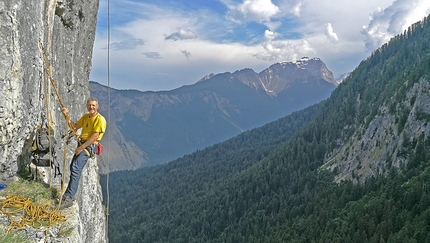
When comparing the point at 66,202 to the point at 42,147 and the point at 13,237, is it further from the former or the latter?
the point at 13,237

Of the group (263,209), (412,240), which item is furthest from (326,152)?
(412,240)

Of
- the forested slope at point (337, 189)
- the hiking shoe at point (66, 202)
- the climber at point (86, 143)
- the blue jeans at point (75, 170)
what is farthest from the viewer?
the forested slope at point (337, 189)

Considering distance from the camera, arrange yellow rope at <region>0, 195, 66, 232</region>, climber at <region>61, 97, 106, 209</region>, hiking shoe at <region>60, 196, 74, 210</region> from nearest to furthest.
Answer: yellow rope at <region>0, 195, 66, 232</region> < hiking shoe at <region>60, 196, 74, 210</region> < climber at <region>61, 97, 106, 209</region>

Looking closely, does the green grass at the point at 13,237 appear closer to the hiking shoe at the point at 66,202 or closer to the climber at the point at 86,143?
the hiking shoe at the point at 66,202

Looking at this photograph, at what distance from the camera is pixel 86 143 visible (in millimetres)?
13180

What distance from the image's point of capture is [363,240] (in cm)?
7112

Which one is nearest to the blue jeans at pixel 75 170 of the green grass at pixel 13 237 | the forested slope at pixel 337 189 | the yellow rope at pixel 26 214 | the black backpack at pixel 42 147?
the black backpack at pixel 42 147

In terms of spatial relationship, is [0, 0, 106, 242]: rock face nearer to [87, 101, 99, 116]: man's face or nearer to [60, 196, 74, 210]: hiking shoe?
[60, 196, 74, 210]: hiking shoe

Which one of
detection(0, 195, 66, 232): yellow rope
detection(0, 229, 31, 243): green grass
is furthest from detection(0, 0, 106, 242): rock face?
detection(0, 229, 31, 243): green grass

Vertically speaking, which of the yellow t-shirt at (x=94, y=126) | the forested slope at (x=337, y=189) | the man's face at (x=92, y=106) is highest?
the man's face at (x=92, y=106)

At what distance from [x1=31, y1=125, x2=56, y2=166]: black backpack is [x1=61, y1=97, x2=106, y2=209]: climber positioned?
107 cm

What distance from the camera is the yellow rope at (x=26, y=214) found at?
1069 centimetres

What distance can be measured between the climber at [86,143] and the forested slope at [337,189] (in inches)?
2422

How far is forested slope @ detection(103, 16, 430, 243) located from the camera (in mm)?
78312
